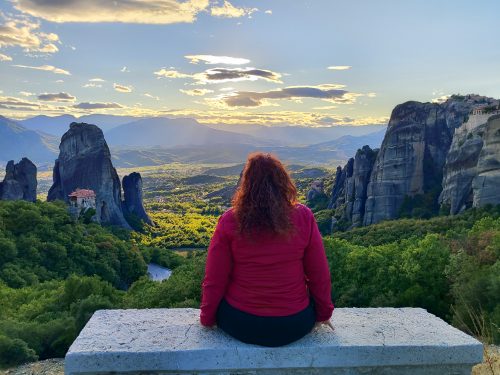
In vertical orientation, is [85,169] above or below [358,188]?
above

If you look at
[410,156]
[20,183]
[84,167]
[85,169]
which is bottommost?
[20,183]

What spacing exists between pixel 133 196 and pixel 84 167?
53.1 ft

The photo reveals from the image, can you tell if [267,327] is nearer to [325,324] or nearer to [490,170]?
[325,324]

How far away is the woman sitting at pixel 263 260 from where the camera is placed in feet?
14.0

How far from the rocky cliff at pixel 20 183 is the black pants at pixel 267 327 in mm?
62988

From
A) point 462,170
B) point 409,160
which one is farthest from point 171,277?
point 409,160

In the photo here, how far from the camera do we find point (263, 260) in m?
4.34

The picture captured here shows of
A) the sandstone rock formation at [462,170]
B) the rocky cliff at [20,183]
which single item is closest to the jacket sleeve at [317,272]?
the sandstone rock formation at [462,170]

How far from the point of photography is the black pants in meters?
4.25

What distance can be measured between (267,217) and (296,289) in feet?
2.39

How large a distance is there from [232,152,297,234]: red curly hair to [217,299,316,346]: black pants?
30.1 inches

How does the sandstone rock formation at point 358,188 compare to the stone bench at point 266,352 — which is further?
the sandstone rock formation at point 358,188

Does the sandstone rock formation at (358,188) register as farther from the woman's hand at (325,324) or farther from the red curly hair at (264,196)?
the red curly hair at (264,196)

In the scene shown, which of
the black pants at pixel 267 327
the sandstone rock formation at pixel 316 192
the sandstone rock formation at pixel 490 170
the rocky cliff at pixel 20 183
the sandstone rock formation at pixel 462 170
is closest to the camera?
the black pants at pixel 267 327
